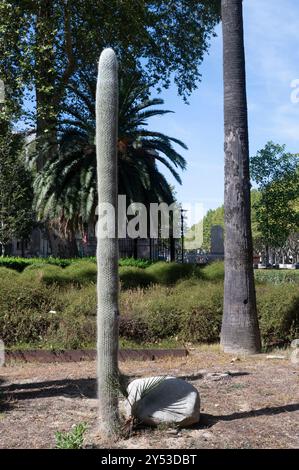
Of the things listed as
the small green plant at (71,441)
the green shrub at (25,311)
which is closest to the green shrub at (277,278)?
the green shrub at (25,311)

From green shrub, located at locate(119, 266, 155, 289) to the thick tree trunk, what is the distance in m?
2.91

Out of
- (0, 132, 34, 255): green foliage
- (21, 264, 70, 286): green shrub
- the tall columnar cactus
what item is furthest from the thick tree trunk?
(0, 132, 34, 255): green foliage

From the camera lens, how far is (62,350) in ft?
25.9

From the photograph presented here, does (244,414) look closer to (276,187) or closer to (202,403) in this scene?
(202,403)

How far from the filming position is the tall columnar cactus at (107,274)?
14.0ft

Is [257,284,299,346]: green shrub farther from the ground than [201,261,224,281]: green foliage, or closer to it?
closer to it

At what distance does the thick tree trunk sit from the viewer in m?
8.20

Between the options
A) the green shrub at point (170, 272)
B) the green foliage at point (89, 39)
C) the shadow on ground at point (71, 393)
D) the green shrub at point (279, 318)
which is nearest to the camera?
the shadow on ground at point (71, 393)

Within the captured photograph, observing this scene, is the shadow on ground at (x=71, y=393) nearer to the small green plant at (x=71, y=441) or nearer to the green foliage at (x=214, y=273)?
the small green plant at (x=71, y=441)

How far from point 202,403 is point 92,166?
1456cm

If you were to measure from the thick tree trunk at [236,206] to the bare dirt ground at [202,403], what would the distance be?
47 centimetres

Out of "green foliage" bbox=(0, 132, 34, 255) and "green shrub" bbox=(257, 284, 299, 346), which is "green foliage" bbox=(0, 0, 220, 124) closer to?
"green foliage" bbox=(0, 132, 34, 255)
